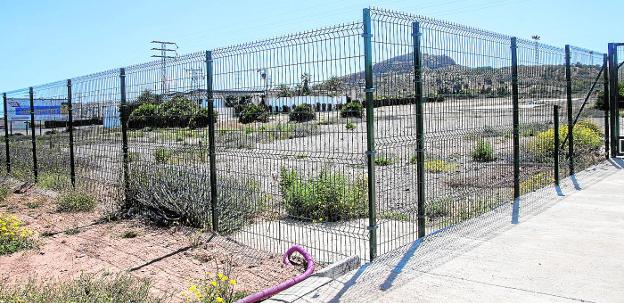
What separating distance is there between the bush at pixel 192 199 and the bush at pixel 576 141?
5989mm

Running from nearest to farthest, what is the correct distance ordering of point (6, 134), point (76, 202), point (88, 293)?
point (88, 293)
point (76, 202)
point (6, 134)

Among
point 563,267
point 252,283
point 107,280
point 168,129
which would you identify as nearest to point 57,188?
point 168,129

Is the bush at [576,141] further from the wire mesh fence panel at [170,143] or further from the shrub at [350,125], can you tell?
the wire mesh fence panel at [170,143]

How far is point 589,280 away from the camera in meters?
5.11

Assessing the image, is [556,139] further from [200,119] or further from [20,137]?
[20,137]

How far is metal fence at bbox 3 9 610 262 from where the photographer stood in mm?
6109

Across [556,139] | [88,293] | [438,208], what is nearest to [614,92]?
[556,139]

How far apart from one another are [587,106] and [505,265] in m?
9.42

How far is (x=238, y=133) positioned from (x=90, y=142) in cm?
503

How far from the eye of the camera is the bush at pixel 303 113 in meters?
6.21

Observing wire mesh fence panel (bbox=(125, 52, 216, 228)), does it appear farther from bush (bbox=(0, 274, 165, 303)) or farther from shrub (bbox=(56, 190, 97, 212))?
bush (bbox=(0, 274, 165, 303))

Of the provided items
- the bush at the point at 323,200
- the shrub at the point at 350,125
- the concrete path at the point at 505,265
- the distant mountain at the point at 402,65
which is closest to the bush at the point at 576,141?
the concrete path at the point at 505,265

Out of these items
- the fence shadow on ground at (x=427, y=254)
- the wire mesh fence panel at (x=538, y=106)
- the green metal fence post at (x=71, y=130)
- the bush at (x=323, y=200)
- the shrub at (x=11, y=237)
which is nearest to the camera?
the fence shadow on ground at (x=427, y=254)

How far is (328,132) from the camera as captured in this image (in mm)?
6066
